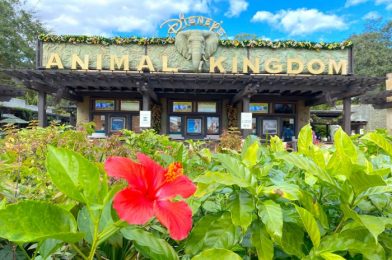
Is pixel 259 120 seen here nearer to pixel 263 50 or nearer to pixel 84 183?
pixel 263 50

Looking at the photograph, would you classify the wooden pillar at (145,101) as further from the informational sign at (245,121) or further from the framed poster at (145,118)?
the informational sign at (245,121)

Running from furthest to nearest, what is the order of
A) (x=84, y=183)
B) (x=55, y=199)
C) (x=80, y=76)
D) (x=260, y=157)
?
(x=80, y=76) → (x=260, y=157) → (x=55, y=199) → (x=84, y=183)

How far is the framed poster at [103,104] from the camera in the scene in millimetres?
13938

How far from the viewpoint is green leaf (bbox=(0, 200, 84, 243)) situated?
0.56m

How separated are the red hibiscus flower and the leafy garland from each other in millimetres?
13751

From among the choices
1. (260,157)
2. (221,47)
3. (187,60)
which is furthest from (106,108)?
(260,157)

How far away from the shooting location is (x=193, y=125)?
1409cm

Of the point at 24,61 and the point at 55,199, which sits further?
the point at 24,61

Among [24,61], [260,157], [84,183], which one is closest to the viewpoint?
[84,183]

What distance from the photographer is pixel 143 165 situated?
663 millimetres

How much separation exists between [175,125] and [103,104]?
10.6 ft

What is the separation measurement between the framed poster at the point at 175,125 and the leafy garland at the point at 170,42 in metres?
3.26

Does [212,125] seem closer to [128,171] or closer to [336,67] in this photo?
[336,67]

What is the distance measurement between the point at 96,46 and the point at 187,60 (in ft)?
12.8
